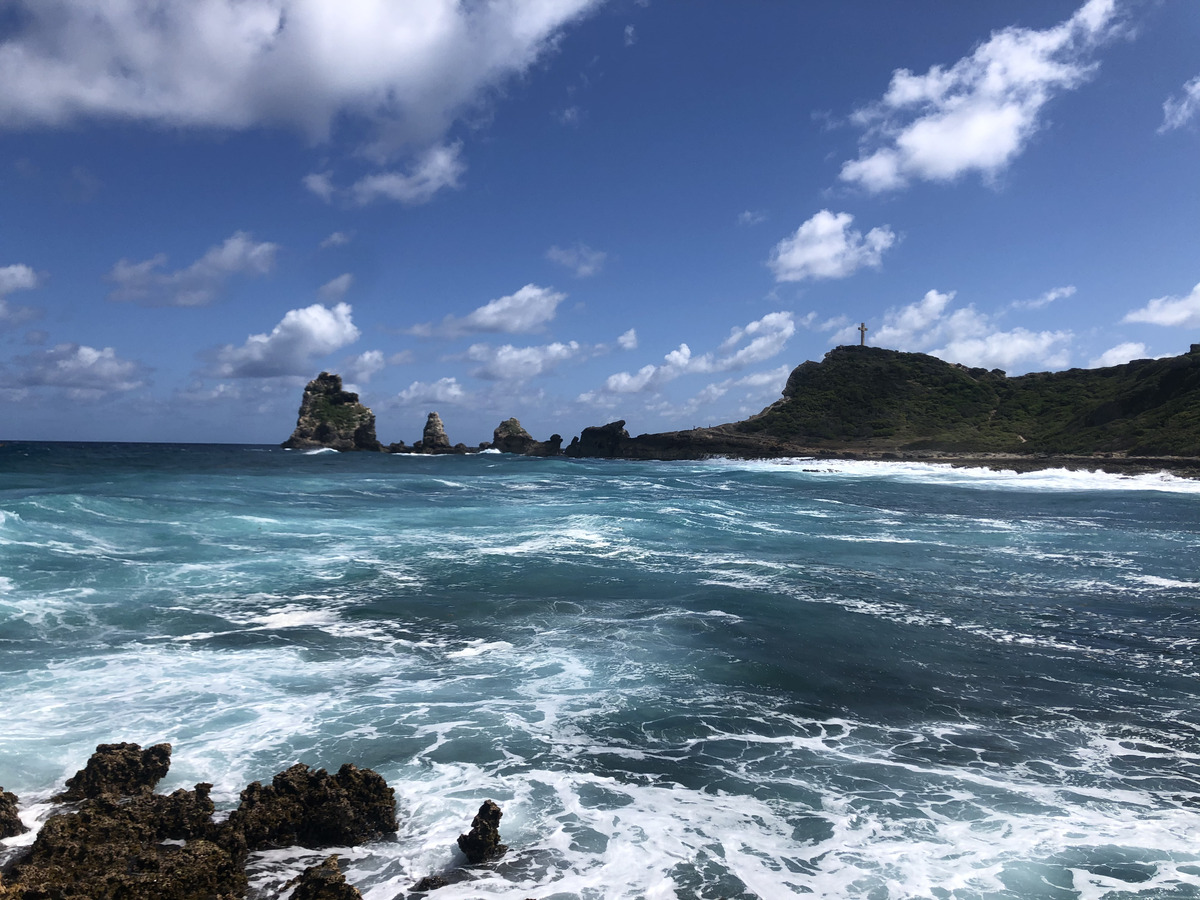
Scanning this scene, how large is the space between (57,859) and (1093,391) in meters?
117

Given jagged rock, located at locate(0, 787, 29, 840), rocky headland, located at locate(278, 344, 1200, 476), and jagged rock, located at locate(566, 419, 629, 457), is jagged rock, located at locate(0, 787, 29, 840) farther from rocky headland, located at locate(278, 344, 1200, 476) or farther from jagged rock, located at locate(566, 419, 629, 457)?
jagged rock, located at locate(566, 419, 629, 457)

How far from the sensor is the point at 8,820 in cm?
589

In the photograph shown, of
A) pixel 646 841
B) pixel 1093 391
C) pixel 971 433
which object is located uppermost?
pixel 1093 391

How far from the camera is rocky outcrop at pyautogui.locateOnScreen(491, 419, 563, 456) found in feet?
393

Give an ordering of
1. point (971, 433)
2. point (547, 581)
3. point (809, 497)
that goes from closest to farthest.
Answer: point (547, 581)
point (809, 497)
point (971, 433)

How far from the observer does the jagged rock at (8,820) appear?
5852 millimetres

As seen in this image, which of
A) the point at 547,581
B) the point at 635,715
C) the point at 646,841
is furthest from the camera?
the point at 547,581

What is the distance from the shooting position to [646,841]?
6105mm

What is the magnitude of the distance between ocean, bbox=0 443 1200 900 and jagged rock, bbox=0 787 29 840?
0.12 m

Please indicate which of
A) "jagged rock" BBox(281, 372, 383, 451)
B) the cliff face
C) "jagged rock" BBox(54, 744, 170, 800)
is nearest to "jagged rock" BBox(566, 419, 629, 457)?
the cliff face

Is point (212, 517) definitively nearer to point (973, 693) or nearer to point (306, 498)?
point (306, 498)

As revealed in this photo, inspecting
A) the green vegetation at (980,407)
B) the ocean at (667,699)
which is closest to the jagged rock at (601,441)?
the green vegetation at (980,407)

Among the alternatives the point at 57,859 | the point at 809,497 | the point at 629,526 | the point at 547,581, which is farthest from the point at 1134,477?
the point at 57,859

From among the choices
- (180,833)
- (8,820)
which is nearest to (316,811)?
(180,833)
